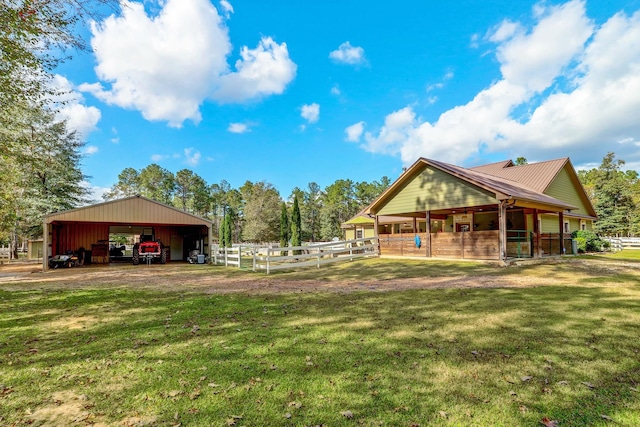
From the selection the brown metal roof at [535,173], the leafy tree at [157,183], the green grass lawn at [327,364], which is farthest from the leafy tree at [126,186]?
the green grass lawn at [327,364]

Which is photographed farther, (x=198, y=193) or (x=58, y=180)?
(x=198, y=193)

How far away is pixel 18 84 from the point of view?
829cm

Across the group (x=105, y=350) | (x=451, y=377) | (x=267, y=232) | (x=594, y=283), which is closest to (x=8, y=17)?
(x=105, y=350)

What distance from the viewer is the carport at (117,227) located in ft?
56.4

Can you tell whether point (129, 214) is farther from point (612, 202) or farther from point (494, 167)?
point (612, 202)

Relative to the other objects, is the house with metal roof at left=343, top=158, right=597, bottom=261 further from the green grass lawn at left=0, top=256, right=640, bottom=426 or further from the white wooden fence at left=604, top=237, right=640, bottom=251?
the green grass lawn at left=0, top=256, right=640, bottom=426

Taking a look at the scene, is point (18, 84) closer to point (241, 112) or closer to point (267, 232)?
point (241, 112)

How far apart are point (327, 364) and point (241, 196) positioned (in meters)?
60.9

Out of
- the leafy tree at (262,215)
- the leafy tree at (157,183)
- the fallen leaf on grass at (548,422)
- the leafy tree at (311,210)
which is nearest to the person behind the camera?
the fallen leaf on grass at (548,422)

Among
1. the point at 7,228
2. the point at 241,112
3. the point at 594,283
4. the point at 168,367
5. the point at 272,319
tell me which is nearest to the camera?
the point at 168,367

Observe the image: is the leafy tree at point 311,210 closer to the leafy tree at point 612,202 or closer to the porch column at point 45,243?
the leafy tree at point 612,202

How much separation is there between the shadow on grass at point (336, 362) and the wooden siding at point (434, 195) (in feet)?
29.0

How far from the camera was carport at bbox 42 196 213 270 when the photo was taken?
677 inches

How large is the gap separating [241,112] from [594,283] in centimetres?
2489
